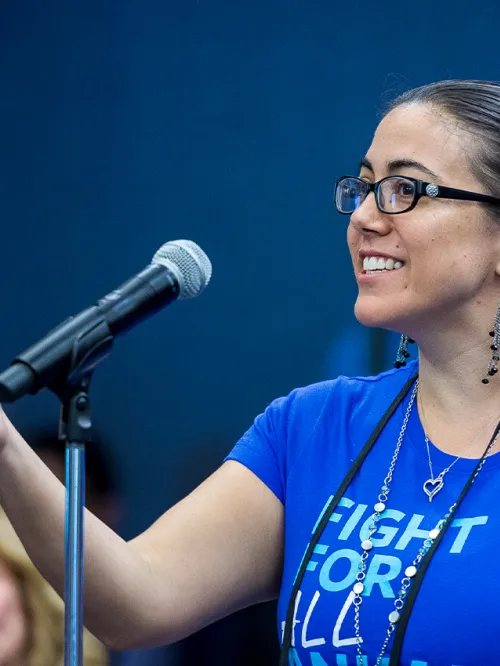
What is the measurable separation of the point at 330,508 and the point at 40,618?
41.5 inches

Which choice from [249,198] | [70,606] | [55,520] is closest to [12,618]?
[55,520]

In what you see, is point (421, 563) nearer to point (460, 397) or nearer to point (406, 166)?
point (460, 397)

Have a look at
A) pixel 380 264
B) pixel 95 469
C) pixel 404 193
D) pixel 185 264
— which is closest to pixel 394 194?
pixel 404 193

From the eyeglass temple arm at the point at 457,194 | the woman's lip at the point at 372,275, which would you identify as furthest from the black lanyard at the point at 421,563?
the eyeglass temple arm at the point at 457,194

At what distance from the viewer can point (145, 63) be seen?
96.2 inches

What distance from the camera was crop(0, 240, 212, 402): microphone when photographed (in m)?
0.99

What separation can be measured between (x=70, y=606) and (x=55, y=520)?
0.36 meters

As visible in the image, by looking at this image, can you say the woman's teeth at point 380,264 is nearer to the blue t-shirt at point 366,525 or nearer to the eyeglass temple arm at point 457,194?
the eyeglass temple arm at point 457,194

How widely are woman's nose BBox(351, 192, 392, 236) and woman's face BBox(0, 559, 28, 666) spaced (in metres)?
1.30

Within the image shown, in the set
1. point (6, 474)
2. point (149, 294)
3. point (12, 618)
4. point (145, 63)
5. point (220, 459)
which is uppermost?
point (145, 63)

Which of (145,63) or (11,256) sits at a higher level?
(145,63)

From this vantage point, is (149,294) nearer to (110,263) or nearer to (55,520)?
(55,520)

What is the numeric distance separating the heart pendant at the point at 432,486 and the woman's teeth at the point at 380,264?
14.1 inches

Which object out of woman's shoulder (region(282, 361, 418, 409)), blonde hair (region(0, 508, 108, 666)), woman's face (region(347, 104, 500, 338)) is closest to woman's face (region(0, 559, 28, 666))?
blonde hair (region(0, 508, 108, 666))
